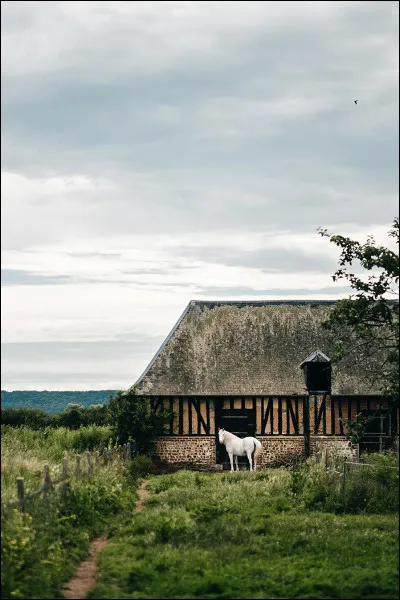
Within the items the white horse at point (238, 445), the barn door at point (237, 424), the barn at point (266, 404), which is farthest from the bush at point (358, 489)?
the barn door at point (237, 424)

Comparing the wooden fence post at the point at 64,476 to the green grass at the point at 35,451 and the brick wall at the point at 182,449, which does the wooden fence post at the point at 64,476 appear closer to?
the green grass at the point at 35,451

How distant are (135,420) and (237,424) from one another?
3.95 meters

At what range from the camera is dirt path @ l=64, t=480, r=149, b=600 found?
39.6 feet

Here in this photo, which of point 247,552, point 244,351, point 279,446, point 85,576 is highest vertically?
point 244,351

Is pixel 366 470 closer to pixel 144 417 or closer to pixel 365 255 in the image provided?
pixel 365 255

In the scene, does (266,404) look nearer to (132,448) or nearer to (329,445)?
(329,445)

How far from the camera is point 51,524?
577 inches

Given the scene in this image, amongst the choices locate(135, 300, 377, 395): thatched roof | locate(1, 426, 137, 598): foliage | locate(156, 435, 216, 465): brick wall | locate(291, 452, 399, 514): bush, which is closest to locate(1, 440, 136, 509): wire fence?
locate(1, 426, 137, 598): foliage

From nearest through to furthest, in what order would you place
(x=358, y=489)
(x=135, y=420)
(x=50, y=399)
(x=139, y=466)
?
1. (x=358, y=489)
2. (x=139, y=466)
3. (x=135, y=420)
4. (x=50, y=399)

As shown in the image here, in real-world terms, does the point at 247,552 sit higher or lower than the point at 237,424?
lower

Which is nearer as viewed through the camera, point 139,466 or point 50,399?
point 139,466

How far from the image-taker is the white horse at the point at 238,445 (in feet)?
95.9

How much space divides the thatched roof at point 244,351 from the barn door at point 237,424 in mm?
834

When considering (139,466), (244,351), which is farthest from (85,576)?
(244,351)
